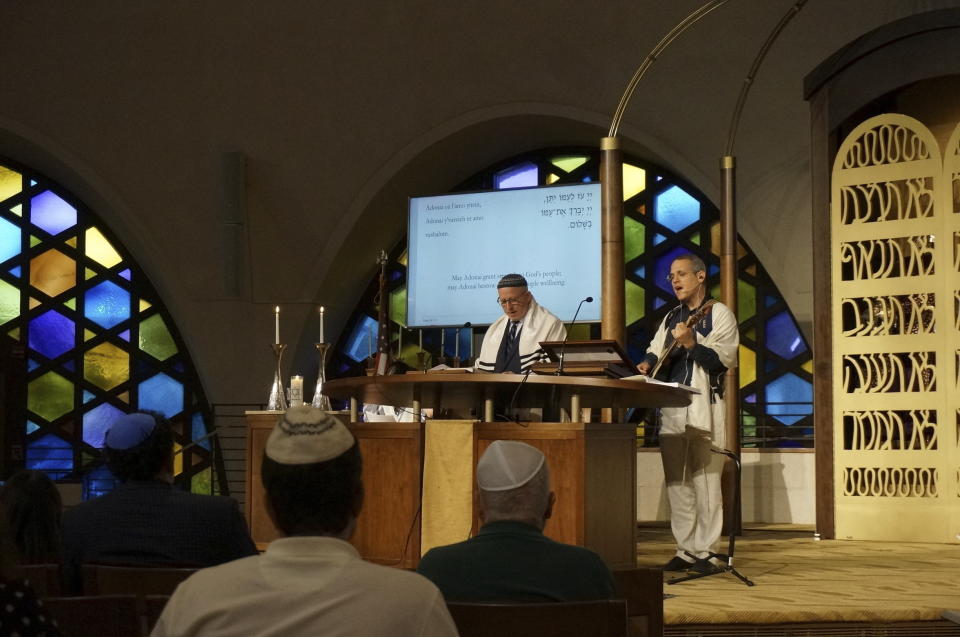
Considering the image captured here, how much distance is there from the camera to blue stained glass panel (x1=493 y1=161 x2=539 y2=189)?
11.4 metres

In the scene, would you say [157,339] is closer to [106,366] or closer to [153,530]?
[106,366]

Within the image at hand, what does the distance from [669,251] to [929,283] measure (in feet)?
12.0

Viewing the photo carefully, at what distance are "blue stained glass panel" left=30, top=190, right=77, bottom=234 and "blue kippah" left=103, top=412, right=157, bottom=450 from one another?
31.1 ft

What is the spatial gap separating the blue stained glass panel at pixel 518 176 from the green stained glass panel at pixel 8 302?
15.5ft

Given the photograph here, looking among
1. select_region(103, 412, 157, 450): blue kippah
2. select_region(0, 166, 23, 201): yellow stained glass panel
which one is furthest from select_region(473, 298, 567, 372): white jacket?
select_region(0, 166, 23, 201): yellow stained glass panel

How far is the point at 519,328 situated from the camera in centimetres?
604

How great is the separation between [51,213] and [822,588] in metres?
9.16

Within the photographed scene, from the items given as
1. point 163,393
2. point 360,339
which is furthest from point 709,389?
point 163,393

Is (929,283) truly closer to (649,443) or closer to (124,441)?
(649,443)

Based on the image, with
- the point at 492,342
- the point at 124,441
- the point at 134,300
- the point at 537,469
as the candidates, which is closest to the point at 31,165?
the point at 134,300

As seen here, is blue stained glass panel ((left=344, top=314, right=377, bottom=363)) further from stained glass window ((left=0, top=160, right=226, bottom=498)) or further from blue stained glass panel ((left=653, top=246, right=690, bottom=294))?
blue stained glass panel ((left=653, top=246, right=690, bottom=294))

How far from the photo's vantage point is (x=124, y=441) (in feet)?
9.25

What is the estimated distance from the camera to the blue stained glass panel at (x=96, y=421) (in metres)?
11.6

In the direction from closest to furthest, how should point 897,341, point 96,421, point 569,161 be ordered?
point 897,341, point 569,161, point 96,421
